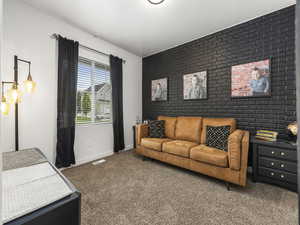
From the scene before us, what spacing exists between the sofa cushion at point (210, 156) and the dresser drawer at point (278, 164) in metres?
0.60

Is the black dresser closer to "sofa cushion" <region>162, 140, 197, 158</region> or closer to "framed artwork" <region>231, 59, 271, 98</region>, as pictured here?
"framed artwork" <region>231, 59, 271, 98</region>

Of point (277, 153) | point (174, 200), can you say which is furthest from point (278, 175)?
point (174, 200)

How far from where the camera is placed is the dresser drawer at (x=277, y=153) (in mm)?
1913

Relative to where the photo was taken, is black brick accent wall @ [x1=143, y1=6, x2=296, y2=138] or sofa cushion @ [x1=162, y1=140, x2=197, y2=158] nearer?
black brick accent wall @ [x1=143, y1=6, x2=296, y2=138]

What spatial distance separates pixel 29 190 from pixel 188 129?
2635 millimetres

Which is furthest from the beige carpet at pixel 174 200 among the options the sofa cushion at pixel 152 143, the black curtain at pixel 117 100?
the black curtain at pixel 117 100

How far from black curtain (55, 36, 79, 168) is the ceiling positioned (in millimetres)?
485

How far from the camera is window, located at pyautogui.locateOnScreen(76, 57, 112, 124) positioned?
2965 mm

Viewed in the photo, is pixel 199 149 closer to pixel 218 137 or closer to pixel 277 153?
pixel 218 137

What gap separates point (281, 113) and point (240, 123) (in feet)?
1.94

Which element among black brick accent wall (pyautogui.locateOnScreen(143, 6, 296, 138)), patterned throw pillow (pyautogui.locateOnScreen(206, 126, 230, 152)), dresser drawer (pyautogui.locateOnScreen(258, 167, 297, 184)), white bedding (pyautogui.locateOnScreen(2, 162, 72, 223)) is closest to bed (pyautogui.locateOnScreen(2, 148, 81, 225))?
white bedding (pyautogui.locateOnScreen(2, 162, 72, 223))

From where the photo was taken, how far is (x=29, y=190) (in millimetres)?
812

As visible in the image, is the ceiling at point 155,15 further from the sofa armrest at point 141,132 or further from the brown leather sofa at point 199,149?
the sofa armrest at point 141,132

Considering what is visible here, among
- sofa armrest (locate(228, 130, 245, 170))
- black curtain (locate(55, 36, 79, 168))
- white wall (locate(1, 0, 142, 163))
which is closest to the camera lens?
sofa armrest (locate(228, 130, 245, 170))
